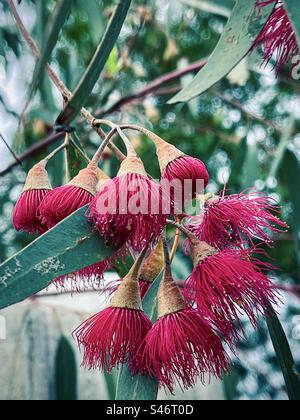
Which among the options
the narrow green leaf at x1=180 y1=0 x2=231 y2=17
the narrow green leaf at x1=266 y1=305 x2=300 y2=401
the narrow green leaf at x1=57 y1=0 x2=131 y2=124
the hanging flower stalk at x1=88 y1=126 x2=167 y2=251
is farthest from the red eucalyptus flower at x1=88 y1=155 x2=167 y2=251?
the narrow green leaf at x1=180 y1=0 x2=231 y2=17

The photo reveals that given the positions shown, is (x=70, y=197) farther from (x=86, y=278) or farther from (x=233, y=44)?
(x=233, y=44)

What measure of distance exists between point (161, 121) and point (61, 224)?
201cm

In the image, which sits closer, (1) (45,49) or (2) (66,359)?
(1) (45,49)

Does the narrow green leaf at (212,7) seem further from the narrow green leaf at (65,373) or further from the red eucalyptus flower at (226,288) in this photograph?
the narrow green leaf at (65,373)

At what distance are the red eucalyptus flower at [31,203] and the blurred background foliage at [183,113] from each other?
0.19 m

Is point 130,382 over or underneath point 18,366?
over

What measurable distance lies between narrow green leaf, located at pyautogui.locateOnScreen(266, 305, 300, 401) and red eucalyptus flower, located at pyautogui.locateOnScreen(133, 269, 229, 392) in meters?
0.11

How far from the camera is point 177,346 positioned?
0.59 metres

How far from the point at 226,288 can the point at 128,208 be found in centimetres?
14

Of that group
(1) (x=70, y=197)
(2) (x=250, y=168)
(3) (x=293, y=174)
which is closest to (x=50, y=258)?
(1) (x=70, y=197)

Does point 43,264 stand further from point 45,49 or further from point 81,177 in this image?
point 45,49

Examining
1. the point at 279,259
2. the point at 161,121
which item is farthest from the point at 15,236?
the point at 279,259

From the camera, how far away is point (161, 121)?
2537 millimetres

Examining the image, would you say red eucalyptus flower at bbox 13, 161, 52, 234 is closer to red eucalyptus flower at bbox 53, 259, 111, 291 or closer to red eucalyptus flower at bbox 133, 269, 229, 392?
red eucalyptus flower at bbox 53, 259, 111, 291
